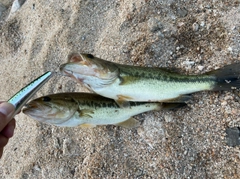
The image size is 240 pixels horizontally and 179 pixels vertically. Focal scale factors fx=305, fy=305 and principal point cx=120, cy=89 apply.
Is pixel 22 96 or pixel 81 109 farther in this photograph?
pixel 81 109

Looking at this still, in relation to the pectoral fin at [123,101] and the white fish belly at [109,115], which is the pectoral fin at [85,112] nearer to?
the white fish belly at [109,115]

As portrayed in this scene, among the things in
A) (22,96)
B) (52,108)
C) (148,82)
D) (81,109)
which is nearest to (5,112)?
(22,96)

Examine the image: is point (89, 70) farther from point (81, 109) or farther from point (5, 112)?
point (5, 112)

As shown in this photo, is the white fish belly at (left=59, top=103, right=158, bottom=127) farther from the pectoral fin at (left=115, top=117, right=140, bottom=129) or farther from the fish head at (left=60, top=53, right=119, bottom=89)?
the fish head at (left=60, top=53, right=119, bottom=89)

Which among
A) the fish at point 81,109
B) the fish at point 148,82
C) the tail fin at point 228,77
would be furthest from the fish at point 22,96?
the tail fin at point 228,77

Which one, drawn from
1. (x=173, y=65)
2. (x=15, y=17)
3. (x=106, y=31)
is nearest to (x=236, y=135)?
(x=173, y=65)

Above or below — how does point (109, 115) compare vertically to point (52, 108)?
below

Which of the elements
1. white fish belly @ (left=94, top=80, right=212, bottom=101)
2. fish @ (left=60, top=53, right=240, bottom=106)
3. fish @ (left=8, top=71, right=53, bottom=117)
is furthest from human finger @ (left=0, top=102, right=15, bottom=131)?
white fish belly @ (left=94, top=80, right=212, bottom=101)

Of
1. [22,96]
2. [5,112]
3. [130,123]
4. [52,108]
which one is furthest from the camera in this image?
[130,123]
